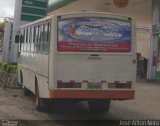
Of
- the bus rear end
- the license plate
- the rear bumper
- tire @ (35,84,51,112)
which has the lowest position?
tire @ (35,84,51,112)

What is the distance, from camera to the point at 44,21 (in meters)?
14.7

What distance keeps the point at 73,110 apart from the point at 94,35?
3.62 meters

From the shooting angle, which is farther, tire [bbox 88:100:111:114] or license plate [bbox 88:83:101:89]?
tire [bbox 88:100:111:114]

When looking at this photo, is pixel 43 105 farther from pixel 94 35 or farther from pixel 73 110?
pixel 94 35

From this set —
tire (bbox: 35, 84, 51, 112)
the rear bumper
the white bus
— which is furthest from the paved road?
the white bus

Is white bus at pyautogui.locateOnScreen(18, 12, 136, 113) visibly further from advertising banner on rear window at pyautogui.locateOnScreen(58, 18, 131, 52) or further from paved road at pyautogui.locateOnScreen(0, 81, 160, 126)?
paved road at pyautogui.locateOnScreen(0, 81, 160, 126)

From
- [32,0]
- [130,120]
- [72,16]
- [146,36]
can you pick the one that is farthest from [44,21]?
[146,36]

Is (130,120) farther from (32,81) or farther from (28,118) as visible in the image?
(32,81)

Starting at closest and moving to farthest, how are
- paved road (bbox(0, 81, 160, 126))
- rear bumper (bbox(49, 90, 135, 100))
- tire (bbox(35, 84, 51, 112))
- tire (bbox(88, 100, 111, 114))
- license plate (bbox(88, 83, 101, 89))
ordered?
1. rear bumper (bbox(49, 90, 135, 100))
2. license plate (bbox(88, 83, 101, 89))
3. paved road (bbox(0, 81, 160, 126))
4. tire (bbox(35, 84, 51, 112))
5. tire (bbox(88, 100, 111, 114))

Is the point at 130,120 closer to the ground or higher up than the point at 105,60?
closer to the ground

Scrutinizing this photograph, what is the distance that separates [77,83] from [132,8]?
25719 millimetres

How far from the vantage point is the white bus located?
43.6 feet

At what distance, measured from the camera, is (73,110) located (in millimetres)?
16312

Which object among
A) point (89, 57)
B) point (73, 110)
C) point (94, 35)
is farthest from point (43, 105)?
point (94, 35)
